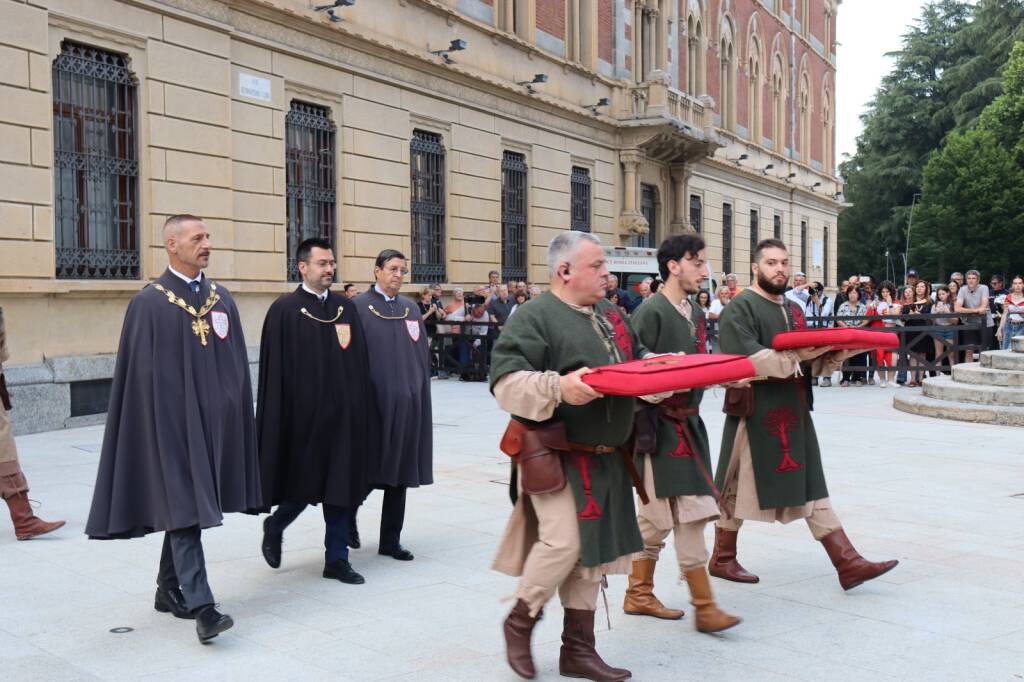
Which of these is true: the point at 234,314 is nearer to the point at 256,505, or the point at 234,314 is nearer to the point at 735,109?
the point at 256,505

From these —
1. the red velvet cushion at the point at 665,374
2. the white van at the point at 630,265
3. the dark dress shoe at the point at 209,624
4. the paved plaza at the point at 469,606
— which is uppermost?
the white van at the point at 630,265

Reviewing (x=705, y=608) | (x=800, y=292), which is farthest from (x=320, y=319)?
(x=800, y=292)

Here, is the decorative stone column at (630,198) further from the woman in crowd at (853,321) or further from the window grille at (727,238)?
the window grille at (727,238)

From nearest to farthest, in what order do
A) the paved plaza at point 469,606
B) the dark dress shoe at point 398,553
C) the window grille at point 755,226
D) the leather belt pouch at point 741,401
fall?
the paved plaza at point 469,606 < the leather belt pouch at point 741,401 < the dark dress shoe at point 398,553 < the window grille at point 755,226

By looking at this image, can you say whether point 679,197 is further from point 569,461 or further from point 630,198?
point 569,461

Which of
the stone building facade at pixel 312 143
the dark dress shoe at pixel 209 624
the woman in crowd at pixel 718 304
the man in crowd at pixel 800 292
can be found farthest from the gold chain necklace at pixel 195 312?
the woman in crowd at pixel 718 304

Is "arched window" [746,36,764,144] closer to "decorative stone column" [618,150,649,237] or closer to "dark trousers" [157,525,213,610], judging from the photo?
"decorative stone column" [618,150,649,237]

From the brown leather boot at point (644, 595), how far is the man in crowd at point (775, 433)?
2.44ft

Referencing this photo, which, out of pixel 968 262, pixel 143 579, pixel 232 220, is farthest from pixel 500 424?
pixel 968 262

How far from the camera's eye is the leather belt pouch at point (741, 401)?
595 centimetres

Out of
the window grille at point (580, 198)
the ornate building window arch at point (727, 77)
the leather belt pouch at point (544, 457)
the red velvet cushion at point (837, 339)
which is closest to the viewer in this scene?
the leather belt pouch at point (544, 457)

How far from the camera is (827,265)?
45938 millimetres

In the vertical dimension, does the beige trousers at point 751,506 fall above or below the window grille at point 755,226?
below

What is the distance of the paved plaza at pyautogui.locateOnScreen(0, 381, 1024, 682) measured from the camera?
477cm
